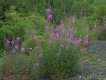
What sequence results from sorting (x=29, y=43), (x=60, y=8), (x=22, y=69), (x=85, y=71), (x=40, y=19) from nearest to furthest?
(x=22, y=69)
(x=85, y=71)
(x=29, y=43)
(x=40, y=19)
(x=60, y=8)

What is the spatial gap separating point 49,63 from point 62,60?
221 millimetres

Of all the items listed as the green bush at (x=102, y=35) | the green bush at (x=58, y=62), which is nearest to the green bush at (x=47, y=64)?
the green bush at (x=58, y=62)

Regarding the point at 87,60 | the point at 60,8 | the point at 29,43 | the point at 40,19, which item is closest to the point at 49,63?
the point at 87,60

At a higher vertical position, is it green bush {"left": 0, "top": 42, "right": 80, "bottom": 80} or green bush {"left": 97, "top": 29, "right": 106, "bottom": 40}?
green bush {"left": 0, "top": 42, "right": 80, "bottom": 80}

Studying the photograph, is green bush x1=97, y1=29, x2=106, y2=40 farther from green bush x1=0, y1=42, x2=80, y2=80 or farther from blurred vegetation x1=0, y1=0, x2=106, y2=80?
green bush x1=0, y1=42, x2=80, y2=80

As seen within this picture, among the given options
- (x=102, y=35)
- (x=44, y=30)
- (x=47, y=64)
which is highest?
(x=47, y=64)

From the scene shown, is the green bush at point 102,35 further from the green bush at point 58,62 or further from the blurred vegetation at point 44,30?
the green bush at point 58,62

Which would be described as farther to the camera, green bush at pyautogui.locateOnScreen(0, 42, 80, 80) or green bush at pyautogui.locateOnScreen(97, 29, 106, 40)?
green bush at pyautogui.locateOnScreen(97, 29, 106, 40)

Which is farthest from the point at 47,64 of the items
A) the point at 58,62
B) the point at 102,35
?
the point at 102,35

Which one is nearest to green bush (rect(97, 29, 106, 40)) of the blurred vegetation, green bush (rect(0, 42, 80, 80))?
the blurred vegetation

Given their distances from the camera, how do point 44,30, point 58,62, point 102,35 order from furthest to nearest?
point 102,35 → point 44,30 → point 58,62

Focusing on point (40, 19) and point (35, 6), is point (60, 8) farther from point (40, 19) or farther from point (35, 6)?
point (40, 19)

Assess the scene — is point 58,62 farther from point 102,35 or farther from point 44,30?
point 102,35

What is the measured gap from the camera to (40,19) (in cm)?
1058
